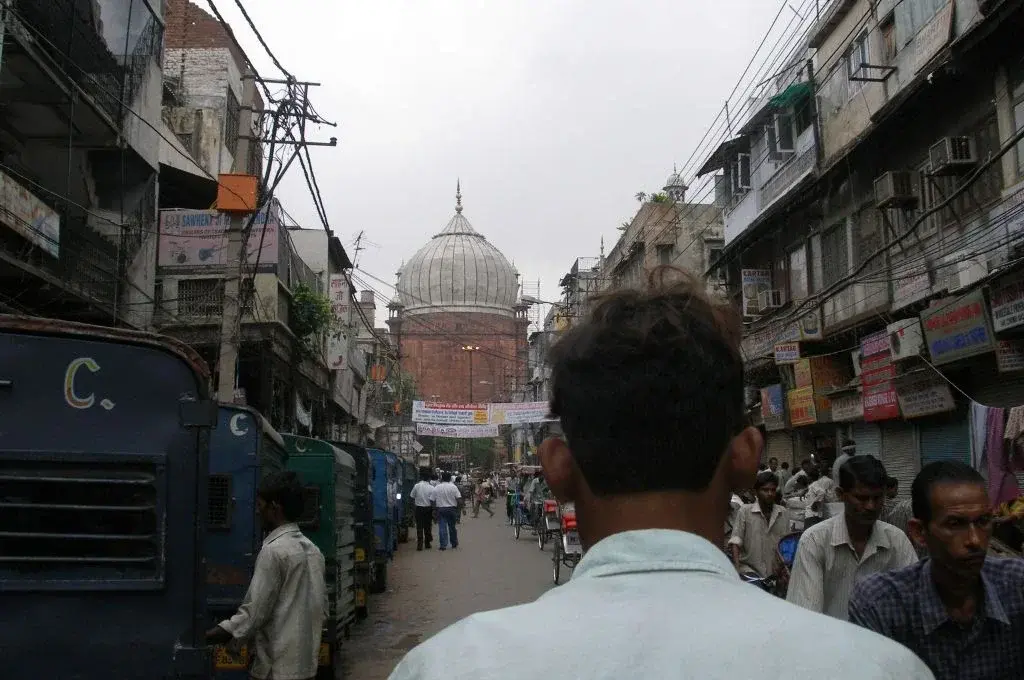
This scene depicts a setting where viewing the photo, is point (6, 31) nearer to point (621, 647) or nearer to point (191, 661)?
point (191, 661)

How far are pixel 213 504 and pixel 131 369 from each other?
2492 mm

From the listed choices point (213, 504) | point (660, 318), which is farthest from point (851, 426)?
point (660, 318)

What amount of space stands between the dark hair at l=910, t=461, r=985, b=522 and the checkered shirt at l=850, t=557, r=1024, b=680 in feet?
0.62

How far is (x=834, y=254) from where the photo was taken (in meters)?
19.3

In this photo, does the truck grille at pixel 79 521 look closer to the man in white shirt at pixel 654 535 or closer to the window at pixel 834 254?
the man in white shirt at pixel 654 535

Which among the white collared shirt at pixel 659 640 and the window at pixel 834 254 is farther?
the window at pixel 834 254

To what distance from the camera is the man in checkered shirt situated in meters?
2.58

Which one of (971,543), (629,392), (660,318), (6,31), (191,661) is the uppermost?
(6,31)

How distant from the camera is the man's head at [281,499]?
15.5ft

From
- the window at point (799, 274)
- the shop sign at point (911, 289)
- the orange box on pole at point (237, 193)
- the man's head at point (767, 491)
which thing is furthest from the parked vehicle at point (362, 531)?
the window at point (799, 274)

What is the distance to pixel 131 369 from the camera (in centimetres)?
444

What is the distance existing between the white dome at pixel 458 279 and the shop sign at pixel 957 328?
2003 inches

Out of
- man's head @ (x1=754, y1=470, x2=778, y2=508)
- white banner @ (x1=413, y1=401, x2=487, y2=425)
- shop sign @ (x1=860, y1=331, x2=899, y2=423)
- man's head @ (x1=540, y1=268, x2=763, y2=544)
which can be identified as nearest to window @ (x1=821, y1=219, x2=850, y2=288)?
shop sign @ (x1=860, y1=331, x2=899, y2=423)

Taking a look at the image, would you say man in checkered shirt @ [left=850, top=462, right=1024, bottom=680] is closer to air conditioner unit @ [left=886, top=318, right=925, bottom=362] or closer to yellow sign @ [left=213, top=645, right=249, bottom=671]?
yellow sign @ [left=213, top=645, right=249, bottom=671]
